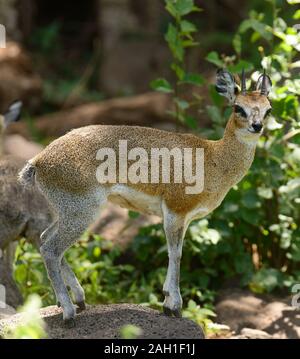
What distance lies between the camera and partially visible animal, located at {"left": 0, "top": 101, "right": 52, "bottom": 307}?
24.0 feet

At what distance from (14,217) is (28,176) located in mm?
1312

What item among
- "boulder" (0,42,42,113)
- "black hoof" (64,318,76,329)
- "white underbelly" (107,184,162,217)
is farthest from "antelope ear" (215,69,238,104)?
"boulder" (0,42,42,113)

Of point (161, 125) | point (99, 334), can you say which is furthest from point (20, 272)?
point (161, 125)

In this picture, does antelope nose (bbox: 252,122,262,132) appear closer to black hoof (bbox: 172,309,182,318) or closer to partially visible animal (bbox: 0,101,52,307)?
black hoof (bbox: 172,309,182,318)

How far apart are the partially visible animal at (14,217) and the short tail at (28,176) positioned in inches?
49.6

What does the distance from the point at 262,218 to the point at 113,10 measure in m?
10.4

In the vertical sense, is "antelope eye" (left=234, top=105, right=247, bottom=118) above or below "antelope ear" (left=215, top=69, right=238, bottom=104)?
below

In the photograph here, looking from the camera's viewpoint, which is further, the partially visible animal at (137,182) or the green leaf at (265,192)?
the green leaf at (265,192)

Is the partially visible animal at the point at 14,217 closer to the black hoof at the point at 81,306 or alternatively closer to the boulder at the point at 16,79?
the black hoof at the point at 81,306

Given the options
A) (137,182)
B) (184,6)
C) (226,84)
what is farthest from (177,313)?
(184,6)

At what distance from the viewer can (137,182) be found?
6.08 metres

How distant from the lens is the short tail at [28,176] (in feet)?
20.0

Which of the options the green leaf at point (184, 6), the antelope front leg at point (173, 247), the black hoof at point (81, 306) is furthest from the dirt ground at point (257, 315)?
the green leaf at point (184, 6)
